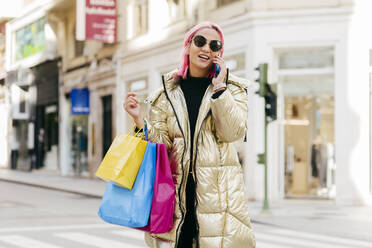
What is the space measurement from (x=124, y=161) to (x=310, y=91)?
13.1 m

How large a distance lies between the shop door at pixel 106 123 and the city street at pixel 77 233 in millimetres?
10304

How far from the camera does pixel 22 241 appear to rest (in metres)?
8.39

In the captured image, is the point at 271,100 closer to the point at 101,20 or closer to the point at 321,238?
the point at 321,238

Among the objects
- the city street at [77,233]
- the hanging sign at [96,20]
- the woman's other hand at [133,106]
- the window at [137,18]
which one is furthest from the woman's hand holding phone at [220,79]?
the hanging sign at [96,20]

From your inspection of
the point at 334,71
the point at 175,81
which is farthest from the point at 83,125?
the point at 175,81

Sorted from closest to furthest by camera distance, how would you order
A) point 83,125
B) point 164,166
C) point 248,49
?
1. point 164,166
2. point 248,49
3. point 83,125

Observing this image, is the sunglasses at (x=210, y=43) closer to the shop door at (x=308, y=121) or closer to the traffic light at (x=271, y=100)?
the traffic light at (x=271, y=100)

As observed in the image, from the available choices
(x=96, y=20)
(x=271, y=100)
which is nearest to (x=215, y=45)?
(x=271, y=100)

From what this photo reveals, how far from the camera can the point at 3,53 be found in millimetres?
36781

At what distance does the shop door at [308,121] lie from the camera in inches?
612

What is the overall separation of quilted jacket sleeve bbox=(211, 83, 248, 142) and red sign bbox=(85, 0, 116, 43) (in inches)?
759

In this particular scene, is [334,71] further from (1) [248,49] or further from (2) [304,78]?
(1) [248,49]

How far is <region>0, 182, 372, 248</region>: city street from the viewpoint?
837cm

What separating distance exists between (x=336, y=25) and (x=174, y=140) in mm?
12790
